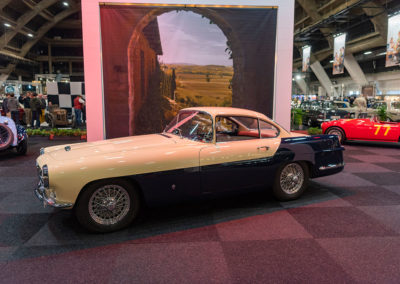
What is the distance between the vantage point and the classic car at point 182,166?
2.67m

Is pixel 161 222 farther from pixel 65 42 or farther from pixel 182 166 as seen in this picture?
pixel 65 42

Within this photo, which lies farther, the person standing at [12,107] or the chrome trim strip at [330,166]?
the person standing at [12,107]

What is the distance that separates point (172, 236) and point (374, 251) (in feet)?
5.93

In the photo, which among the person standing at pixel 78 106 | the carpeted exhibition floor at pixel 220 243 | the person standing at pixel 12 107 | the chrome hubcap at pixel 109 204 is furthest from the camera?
the person standing at pixel 78 106

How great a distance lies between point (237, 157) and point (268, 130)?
687mm

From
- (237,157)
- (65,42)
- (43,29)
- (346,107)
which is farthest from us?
(65,42)

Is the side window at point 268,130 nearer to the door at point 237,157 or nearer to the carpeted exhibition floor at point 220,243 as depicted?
the door at point 237,157

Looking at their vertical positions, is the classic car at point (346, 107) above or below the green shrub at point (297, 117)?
above

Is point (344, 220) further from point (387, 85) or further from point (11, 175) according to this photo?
point (387, 85)

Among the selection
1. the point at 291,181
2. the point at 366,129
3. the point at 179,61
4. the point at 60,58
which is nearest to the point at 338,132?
the point at 366,129

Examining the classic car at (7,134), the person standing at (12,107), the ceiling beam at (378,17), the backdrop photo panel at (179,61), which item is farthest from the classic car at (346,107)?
the person standing at (12,107)

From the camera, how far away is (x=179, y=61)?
710 centimetres

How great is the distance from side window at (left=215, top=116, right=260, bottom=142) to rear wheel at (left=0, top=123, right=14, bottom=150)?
16.7 ft

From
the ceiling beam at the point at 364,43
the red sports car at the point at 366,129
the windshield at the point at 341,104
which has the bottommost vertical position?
the red sports car at the point at 366,129
